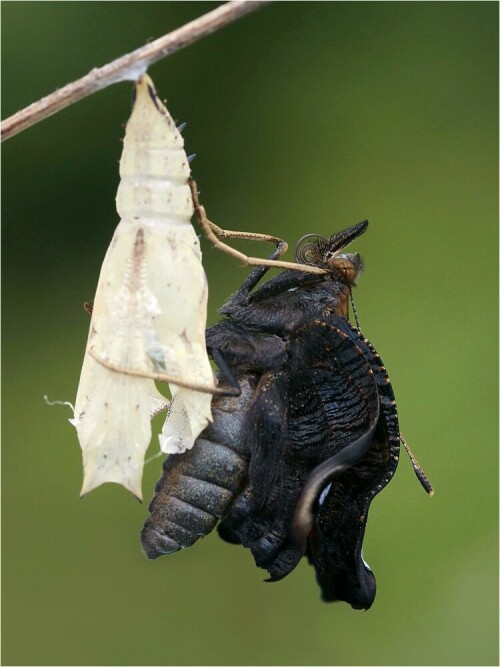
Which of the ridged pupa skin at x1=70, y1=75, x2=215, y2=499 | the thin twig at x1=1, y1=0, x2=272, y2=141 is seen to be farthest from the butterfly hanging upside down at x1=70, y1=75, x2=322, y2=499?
the thin twig at x1=1, y1=0, x2=272, y2=141

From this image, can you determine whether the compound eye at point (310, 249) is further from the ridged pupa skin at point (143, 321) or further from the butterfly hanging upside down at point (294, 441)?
the ridged pupa skin at point (143, 321)

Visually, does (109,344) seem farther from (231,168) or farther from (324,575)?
(231,168)

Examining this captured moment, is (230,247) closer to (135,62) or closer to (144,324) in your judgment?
(144,324)

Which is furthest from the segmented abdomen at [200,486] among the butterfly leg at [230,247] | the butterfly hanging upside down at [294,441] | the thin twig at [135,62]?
the thin twig at [135,62]

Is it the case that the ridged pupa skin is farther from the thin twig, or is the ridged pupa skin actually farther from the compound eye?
the compound eye

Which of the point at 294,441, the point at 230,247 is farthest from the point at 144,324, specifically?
the point at 294,441

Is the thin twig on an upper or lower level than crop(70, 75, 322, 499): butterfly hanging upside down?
upper

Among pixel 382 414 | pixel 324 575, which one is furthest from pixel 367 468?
pixel 324 575
